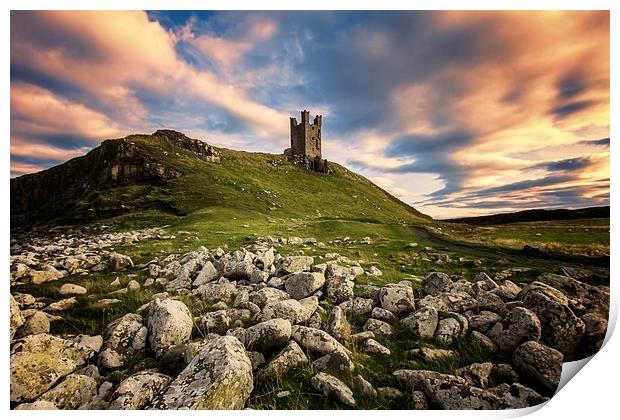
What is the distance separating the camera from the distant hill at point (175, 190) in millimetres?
11367

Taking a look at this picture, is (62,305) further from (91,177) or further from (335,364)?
(91,177)

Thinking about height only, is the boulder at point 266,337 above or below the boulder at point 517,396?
above

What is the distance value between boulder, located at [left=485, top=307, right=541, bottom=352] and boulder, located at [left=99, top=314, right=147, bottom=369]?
4.89 m

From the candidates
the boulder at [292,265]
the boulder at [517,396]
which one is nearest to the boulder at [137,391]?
the boulder at [292,265]

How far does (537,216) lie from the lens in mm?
7316

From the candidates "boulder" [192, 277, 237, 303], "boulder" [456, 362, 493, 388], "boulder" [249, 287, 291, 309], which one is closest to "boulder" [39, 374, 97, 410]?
"boulder" [192, 277, 237, 303]

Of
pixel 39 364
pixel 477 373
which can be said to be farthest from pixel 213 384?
pixel 477 373

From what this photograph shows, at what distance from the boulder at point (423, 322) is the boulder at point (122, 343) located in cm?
381

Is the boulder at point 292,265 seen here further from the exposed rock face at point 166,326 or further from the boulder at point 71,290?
the boulder at point 71,290

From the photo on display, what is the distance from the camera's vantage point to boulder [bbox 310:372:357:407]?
3.41 meters

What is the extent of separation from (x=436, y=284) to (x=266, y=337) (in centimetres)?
382

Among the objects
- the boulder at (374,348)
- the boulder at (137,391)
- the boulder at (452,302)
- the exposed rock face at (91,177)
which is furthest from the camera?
the exposed rock face at (91,177)

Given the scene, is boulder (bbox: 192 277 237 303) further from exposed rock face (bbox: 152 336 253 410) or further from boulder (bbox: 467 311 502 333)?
boulder (bbox: 467 311 502 333)

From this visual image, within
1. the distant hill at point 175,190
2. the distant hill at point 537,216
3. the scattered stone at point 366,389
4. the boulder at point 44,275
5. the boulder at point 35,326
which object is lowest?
the scattered stone at point 366,389
